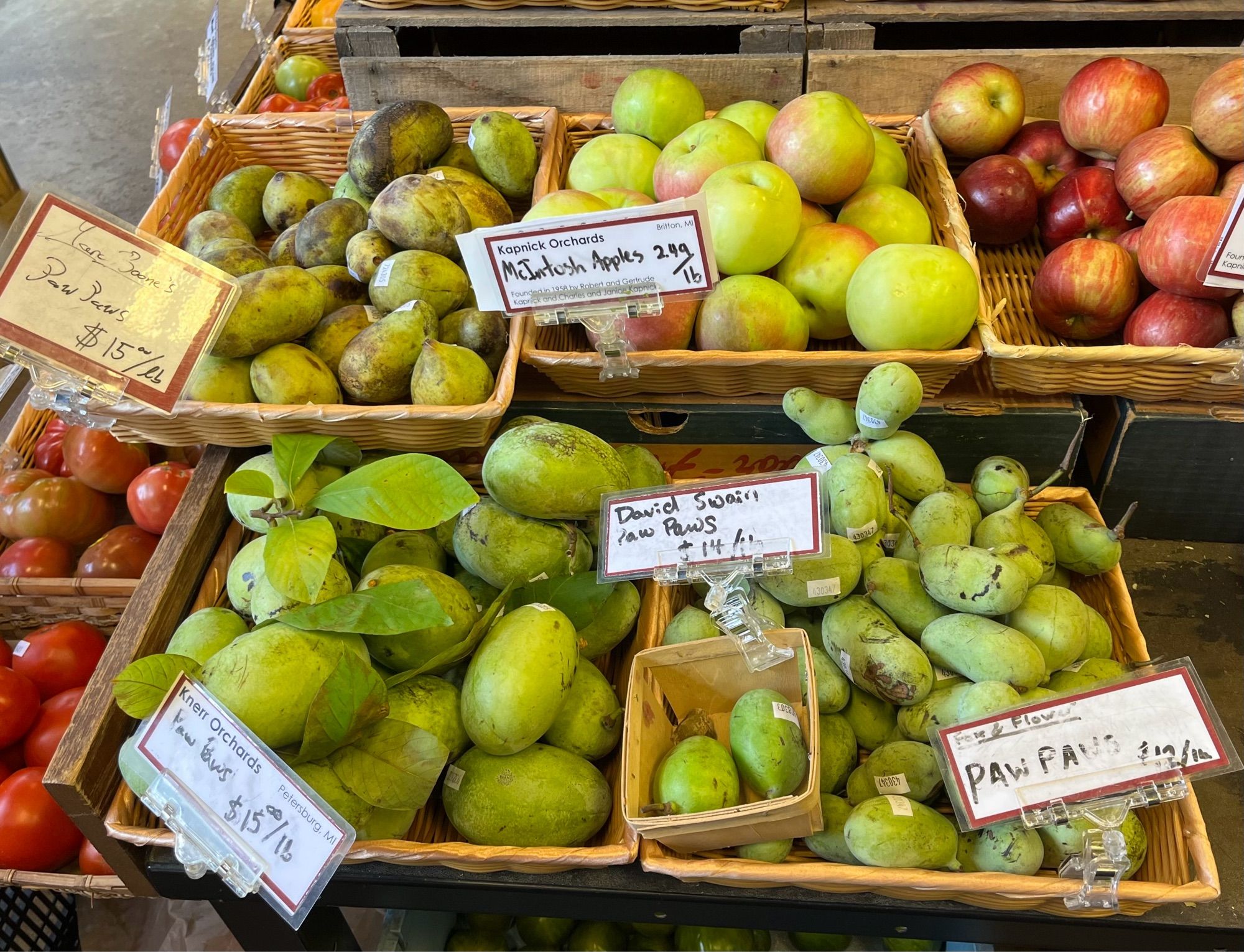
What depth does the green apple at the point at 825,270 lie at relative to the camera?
1342mm

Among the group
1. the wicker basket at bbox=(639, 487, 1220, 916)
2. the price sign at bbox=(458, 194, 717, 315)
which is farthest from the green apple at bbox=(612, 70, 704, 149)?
the wicker basket at bbox=(639, 487, 1220, 916)

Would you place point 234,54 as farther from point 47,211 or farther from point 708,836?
point 708,836

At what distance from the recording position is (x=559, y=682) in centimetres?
89

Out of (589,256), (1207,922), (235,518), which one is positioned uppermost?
(589,256)

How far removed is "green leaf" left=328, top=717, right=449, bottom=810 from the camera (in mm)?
846

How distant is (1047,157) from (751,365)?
2.60 ft

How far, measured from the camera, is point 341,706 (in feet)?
2.67

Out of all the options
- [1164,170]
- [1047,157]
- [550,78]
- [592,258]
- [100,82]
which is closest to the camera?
[592,258]

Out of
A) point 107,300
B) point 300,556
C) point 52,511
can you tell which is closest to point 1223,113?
point 300,556

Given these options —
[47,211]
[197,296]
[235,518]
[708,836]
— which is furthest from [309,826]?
[47,211]

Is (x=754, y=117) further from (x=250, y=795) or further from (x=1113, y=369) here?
(x=250, y=795)

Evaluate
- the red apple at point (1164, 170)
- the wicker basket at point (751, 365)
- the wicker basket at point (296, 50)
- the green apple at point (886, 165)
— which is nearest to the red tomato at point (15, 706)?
the wicker basket at point (751, 365)

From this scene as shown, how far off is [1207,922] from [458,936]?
94cm

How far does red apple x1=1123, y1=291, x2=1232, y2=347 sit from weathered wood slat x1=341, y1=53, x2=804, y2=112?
0.76m
